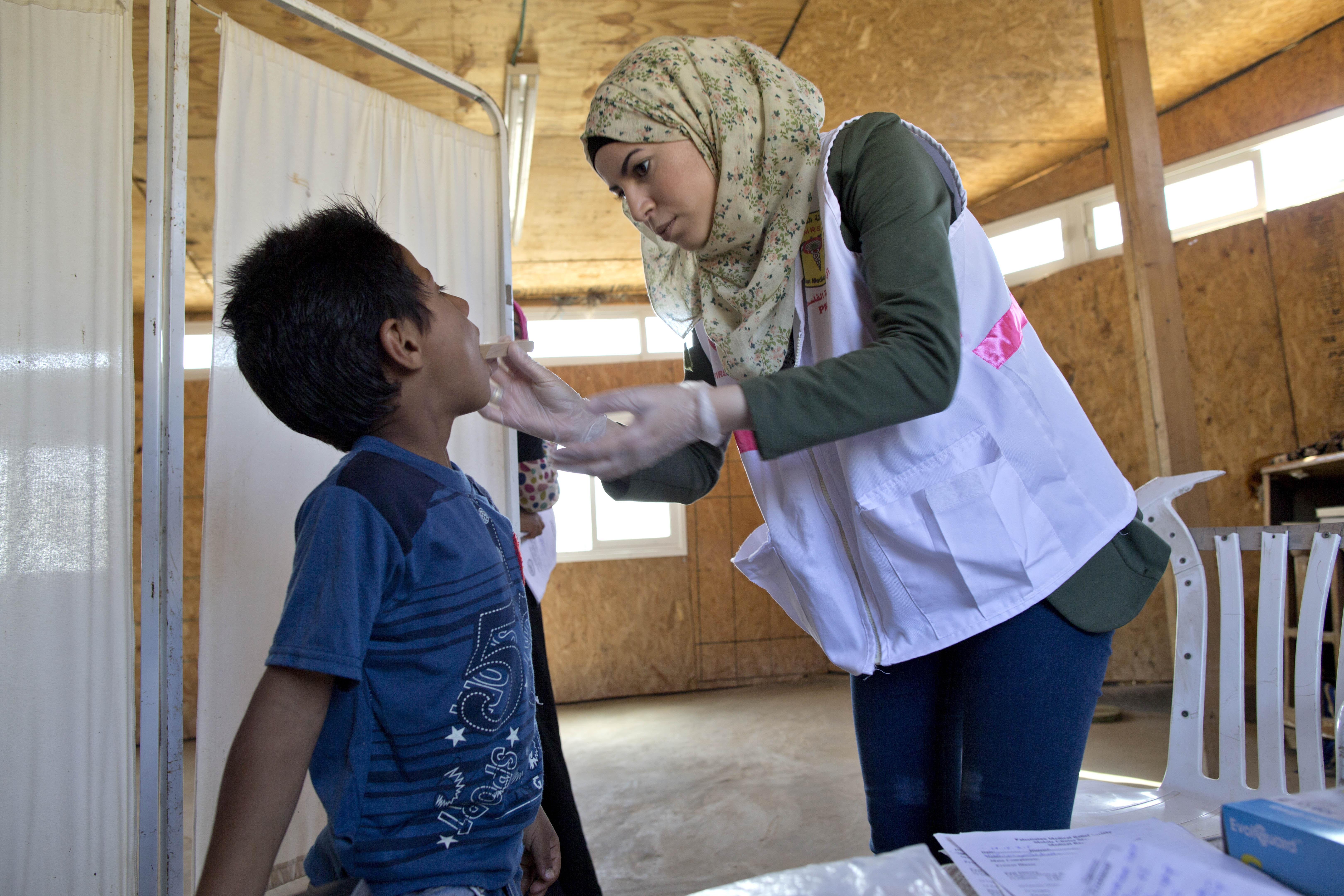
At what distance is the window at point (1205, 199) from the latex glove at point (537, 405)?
3403 millimetres

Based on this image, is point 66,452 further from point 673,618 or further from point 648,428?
point 673,618

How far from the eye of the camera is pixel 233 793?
2.53ft

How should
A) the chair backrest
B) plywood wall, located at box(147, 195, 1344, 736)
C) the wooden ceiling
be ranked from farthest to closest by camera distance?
plywood wall, located at box(147, 195, 1344, 736) < the wooden ceiling < the chair backrest

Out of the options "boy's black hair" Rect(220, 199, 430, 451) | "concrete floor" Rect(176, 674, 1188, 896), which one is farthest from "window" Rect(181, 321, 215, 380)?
"boy's black hair" Rect(220, 199, 430, 451)

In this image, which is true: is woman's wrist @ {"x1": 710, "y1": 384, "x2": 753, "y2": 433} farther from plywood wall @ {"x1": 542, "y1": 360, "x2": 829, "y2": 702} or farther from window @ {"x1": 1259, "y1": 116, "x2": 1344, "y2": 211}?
plywood wall @ {"x1": 542, "y1": 360, "x2": 829, "y2": 702}

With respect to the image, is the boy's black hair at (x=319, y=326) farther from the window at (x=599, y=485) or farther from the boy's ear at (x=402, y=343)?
the window at (x=599, y=485)

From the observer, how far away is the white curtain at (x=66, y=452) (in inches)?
57.4

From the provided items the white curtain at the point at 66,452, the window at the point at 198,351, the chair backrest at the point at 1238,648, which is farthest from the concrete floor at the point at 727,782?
the window at the point at 198,351

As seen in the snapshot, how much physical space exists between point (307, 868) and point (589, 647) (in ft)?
18.3

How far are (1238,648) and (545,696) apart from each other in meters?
1.47

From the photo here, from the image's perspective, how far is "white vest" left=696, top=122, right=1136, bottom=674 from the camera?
0.90 m

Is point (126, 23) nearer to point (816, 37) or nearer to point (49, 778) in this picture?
point (49, 778)

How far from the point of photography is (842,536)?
107 centimetres

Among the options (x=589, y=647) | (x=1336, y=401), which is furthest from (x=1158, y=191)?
(x=589, y=647)
